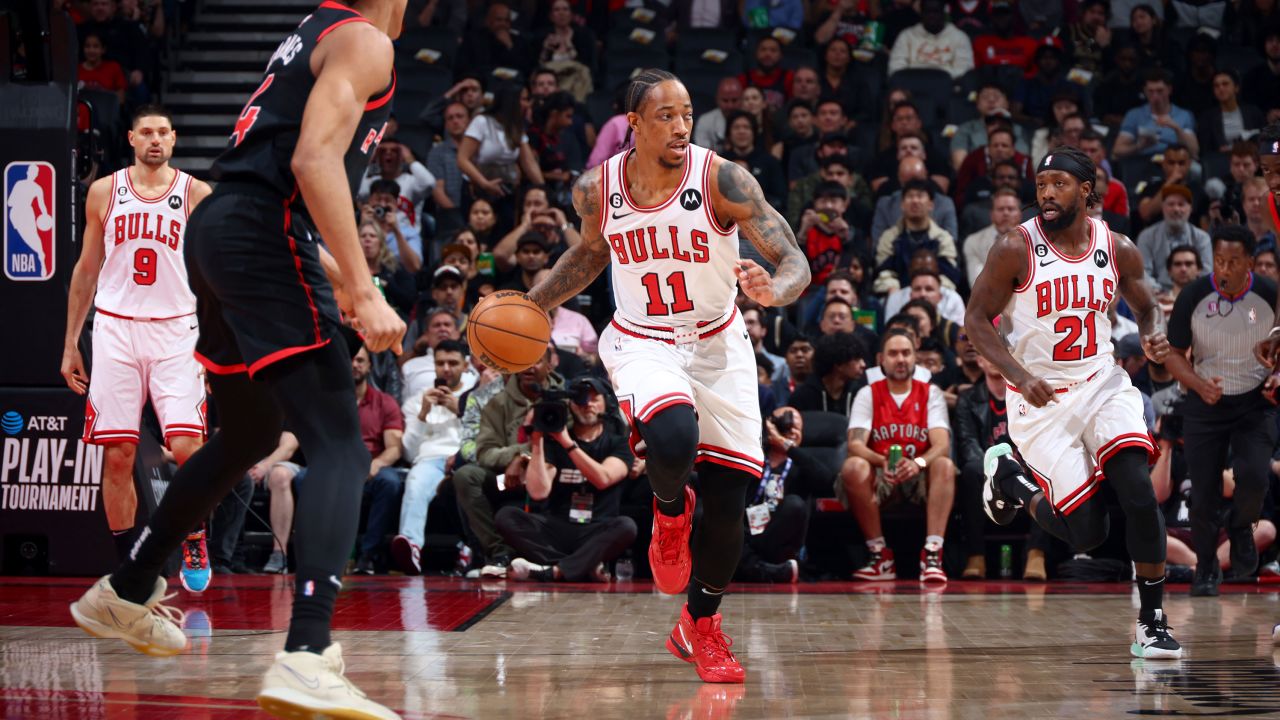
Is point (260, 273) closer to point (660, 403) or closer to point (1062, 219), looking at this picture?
point (660, 403)

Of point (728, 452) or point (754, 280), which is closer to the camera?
point (754, 280)

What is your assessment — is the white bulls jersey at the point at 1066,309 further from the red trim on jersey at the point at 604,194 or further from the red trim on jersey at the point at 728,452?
the red trim on jersey at the point at 604,194

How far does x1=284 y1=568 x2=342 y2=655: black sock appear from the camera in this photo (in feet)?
11.1

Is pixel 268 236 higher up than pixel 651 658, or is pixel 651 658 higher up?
pixel 268 236

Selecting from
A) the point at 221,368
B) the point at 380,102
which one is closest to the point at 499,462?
the point at 221,368

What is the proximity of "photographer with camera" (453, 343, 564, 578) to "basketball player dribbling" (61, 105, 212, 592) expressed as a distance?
7.44 ft

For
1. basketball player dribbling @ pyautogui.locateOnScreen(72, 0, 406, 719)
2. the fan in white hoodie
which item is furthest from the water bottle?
the fan in white hoodie

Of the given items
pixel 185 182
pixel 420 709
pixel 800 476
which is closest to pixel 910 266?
pixel 800 476

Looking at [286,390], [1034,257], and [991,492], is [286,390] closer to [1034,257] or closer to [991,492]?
[1034,257]

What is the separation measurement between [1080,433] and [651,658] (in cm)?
209

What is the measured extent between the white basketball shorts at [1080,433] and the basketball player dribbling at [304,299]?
326cm

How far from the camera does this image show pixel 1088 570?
29.8ft

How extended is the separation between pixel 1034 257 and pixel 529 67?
9.27 metres

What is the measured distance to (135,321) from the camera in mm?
6801
